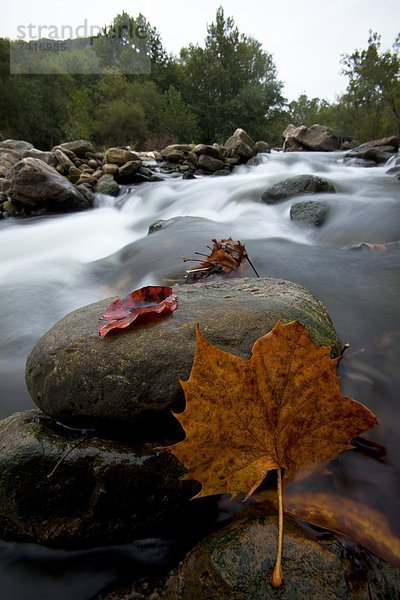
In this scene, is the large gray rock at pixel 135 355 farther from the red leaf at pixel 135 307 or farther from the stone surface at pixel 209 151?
the stone surface at pixel 209 151

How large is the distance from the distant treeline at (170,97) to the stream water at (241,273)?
60.3 ft

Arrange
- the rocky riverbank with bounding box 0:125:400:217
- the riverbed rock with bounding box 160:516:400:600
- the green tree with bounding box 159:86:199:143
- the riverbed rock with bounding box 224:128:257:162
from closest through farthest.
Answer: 1. the riverbed rock with bounding box 160:516:400:600
2. the rocky riverbank with bounding box 0:125:400:217
3. the riverbed rock with bounding box 224:128:257:162
4. the green tree with bounding box 159:86:199:143

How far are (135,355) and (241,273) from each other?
72.7 inches

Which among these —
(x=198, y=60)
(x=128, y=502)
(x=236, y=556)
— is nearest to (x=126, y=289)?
(x=128, y=502)

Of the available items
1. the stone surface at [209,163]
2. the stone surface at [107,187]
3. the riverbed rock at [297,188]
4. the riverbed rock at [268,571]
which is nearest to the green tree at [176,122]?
the stone surface at [209,163]

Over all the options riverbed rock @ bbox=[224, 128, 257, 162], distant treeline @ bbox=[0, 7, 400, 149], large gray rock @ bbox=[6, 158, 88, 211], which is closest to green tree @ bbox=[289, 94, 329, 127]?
distant treeline @ bbox=[0, 7, 400, 149]

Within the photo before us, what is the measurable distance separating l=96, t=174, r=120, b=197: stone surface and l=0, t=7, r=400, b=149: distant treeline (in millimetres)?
14396

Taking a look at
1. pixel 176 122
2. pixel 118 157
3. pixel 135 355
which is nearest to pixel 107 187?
pixel 118 157

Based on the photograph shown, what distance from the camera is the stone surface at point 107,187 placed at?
9.95m

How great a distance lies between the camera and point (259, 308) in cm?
163

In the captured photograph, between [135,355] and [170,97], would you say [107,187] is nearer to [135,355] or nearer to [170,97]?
[135,355]

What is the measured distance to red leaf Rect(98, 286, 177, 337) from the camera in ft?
4.90

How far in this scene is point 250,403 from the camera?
94 cm

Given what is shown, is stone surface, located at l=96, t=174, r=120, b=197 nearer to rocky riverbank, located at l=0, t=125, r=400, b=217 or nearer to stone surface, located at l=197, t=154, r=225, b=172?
rocky riverbank, located at l=0, t=125, r=400, b=217
